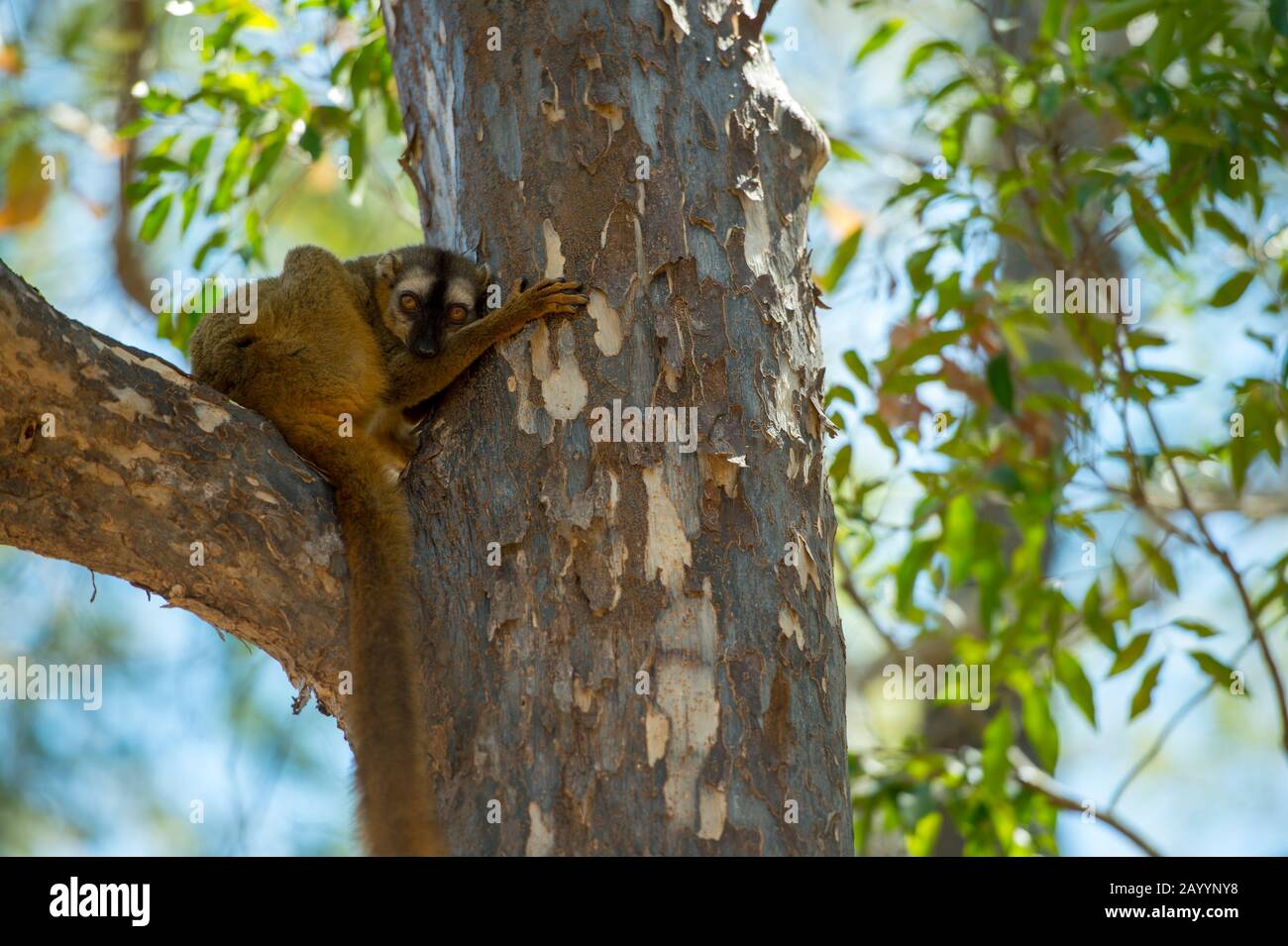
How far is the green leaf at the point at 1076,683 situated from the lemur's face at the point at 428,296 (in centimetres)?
288

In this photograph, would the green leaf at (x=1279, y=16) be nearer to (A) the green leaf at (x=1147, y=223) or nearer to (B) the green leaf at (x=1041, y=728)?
(A) the green leaf at (x=1147, y=223)

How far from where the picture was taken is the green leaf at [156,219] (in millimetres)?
5398

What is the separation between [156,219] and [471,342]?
96.8 inches

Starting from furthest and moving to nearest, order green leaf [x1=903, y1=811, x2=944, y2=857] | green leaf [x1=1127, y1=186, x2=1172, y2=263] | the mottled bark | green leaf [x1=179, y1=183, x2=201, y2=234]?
1. green leaf [x1=903, y1=811, x2=944, y2=857]
2. green leaf [x1=179, y1=183, x2=201, y2=234]
3. green leaf [x1=1127, y1=186, x2=1172, y2=263]
4. the mottled bark

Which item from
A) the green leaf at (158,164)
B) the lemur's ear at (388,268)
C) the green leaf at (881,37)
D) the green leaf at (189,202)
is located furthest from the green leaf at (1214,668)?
the green leaf at (158,164)

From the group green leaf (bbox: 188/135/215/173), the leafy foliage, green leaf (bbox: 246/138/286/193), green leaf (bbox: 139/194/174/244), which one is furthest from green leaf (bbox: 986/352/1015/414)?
green leaf (bbox: 139/194/174/244)

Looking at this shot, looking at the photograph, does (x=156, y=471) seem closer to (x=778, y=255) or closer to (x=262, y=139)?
(x=778, y=255)

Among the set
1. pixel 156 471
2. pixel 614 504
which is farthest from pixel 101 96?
pixel 614 504

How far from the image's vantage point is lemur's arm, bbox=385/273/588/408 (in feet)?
10.7

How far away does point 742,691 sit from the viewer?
277cm

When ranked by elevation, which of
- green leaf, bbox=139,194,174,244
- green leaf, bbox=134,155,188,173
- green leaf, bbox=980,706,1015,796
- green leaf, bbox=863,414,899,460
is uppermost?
green leaf, bbox=134,155,188,173

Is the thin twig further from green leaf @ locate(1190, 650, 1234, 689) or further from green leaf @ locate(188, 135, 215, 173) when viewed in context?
green leaf @ locate(188, 135, 215, 173)

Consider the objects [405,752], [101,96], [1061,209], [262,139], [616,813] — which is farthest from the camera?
[101,96]

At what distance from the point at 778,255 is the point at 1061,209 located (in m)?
2.27
